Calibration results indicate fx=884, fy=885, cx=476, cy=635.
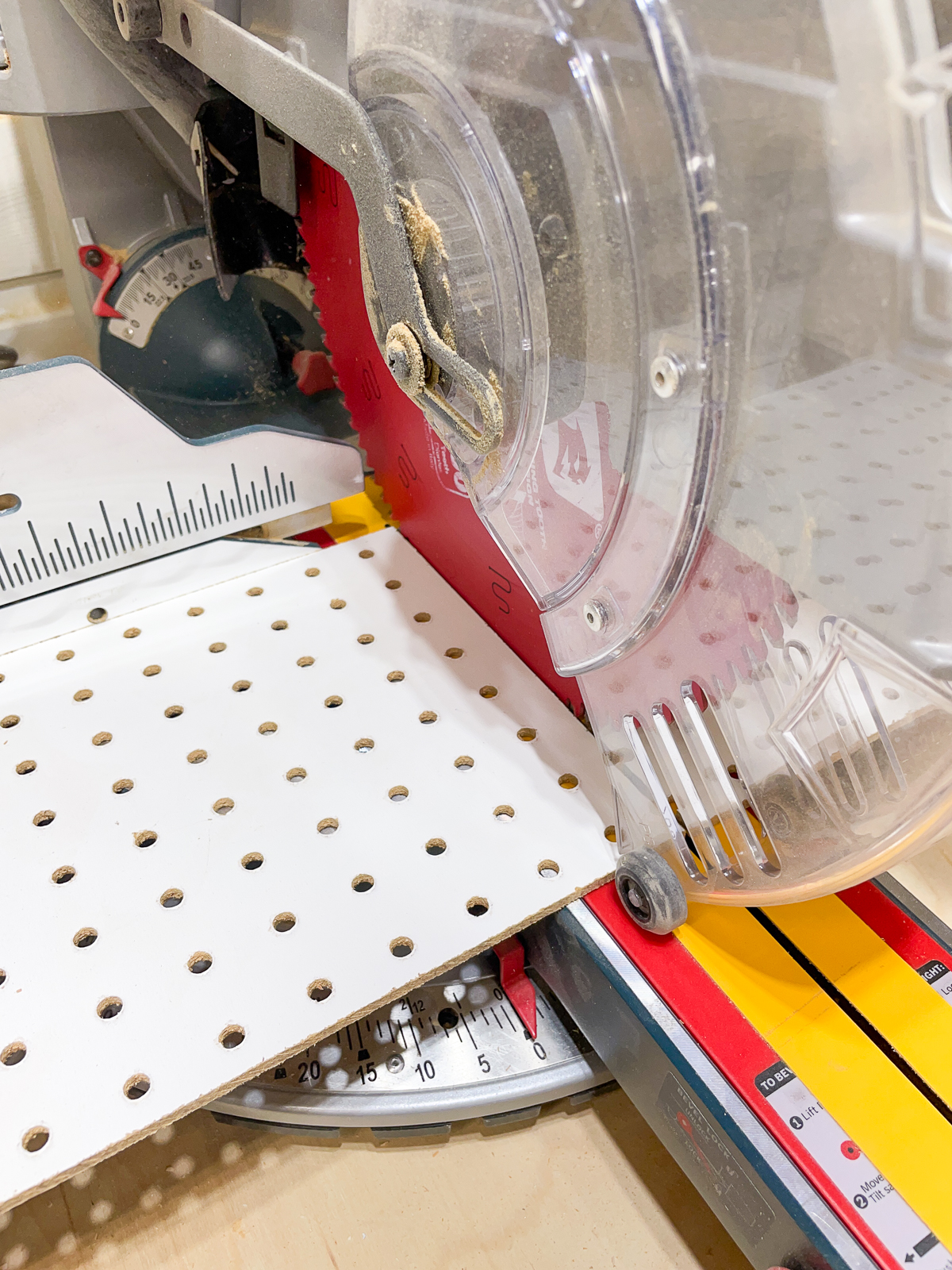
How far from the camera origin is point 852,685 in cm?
39

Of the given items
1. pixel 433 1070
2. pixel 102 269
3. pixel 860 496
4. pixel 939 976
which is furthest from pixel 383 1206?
pixel 102 269

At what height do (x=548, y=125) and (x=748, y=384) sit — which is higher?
(x=548, y=125)

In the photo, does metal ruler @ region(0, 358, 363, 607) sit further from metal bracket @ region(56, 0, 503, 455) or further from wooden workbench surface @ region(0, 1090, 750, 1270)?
wooden workbench surface @ region(0, 1090, 750, 1270)

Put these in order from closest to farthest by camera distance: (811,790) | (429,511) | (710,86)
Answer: (710,86)
(811,790)
(429,511)

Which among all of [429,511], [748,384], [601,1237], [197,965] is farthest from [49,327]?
[601,1237]

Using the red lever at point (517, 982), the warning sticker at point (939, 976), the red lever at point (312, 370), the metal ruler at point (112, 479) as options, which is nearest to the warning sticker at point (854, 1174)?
the warning sticker at point (939, 976)

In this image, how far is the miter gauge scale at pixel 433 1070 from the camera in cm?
63

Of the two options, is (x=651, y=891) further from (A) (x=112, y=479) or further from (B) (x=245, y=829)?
(A) (x=112, y=479)

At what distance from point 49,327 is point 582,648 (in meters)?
0.65

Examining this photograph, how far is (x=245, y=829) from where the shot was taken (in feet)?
2.02

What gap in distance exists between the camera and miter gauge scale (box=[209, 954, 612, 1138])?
2.07 feet

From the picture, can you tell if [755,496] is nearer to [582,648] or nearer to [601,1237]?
[582,648]

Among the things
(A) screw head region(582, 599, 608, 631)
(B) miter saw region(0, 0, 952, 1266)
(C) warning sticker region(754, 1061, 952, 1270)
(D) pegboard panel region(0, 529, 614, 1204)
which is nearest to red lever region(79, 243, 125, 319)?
(B) miter saw region(0, 0, 952, 1266)

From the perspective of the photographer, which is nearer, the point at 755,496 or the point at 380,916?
the point at 755,496
